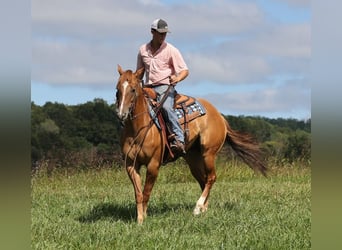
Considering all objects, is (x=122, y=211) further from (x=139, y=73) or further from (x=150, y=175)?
(x=139, y=73)

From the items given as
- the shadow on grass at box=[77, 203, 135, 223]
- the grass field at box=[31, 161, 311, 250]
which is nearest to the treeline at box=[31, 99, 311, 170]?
the grass field at box=[31, 161, 311, 250]

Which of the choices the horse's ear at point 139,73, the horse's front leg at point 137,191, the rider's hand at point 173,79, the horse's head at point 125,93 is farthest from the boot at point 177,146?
the horse's ear at point 139,73

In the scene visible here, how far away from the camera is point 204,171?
27.0ft

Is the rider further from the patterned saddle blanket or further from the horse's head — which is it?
the horse's head

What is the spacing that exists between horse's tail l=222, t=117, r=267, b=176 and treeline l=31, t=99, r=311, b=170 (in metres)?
5.70

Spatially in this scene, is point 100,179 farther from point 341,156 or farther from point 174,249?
point 341,156

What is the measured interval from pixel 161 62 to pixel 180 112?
903mm

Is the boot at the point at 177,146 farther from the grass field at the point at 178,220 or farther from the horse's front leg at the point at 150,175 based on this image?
the grass field at the point at 178,220

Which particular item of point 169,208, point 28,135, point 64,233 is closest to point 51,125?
point 169,208

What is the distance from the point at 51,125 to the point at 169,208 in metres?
22.4

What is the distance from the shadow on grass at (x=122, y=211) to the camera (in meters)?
6.93

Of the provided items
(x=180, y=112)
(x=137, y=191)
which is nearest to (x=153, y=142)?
(x=137, y=191)

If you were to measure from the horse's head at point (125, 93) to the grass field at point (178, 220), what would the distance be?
1.38m

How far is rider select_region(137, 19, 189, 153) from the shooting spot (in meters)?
6.93
